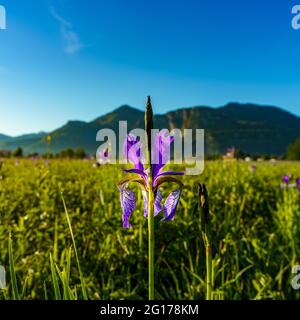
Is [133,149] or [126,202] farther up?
[133,149]

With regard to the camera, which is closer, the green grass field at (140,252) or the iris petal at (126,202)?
the iris petal at (126,202)

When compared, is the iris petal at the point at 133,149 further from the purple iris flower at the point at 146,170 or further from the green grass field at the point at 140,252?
the green grass field at the point at 140,252

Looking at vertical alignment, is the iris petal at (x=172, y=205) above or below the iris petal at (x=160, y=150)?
below

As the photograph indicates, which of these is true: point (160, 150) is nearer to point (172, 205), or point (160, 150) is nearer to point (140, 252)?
point (172, 205)

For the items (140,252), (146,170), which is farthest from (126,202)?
(140,252)

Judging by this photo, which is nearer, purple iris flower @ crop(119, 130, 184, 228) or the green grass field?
purple iris flower @ crop(119, 130, 184, 228)

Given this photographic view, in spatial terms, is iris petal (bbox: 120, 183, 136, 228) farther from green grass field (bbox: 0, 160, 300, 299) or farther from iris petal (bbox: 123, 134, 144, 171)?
green grass field (bbox: 0, 160, 300, 299)

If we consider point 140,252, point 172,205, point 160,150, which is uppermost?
point 160,150

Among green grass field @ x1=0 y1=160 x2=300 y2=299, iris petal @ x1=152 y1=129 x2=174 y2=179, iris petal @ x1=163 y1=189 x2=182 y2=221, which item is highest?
iris petal @ x1=152 y1=129 x2=174 y2=179

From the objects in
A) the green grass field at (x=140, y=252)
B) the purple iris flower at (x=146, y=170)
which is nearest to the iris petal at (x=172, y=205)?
the purple iris flower at (x=146, y=170)

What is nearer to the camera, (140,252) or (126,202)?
(126,202)

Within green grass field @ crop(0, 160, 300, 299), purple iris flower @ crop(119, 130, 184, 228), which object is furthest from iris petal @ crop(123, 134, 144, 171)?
green grass field @ crop(0, 160, 300, 299)
